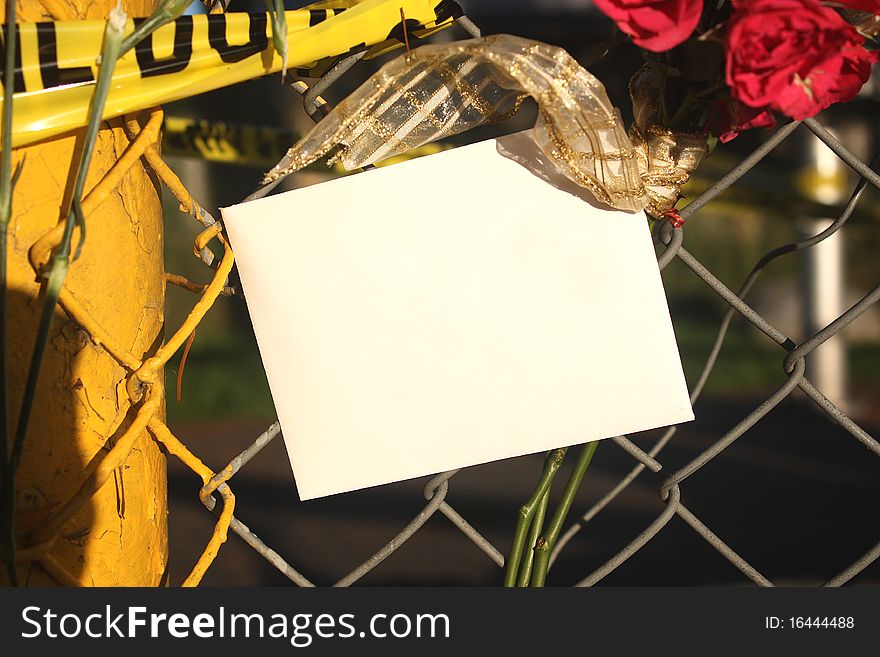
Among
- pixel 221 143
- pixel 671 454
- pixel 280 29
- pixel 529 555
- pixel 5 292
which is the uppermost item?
pixel 280 29

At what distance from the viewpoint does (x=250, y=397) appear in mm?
5277

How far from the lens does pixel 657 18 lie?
1.87 ft

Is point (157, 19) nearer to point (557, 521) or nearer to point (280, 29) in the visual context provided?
point (280, 29)

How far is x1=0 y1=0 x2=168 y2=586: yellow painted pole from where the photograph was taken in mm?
563

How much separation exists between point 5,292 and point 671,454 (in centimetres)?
349

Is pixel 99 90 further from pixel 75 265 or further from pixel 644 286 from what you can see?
pixel 644 286

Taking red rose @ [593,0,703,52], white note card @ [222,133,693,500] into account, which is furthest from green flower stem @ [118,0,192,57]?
red rose @ [593,0,703,52]

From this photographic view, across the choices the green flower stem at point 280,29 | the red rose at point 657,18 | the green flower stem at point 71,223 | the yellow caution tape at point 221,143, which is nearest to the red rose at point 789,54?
the red rose at point 657,18

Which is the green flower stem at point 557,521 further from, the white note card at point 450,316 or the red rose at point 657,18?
the red rose at point 657,18

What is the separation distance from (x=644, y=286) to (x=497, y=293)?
124mm

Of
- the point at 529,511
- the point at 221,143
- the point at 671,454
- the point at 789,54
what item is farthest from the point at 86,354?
the point at 671,454

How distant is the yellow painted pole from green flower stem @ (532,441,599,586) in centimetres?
35

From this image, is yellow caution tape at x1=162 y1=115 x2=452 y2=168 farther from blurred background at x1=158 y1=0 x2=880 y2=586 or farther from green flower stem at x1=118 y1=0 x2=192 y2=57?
green flower stem at x1=118 y1=0 x2=192 y2=57

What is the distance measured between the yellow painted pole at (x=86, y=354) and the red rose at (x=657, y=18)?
35cm
